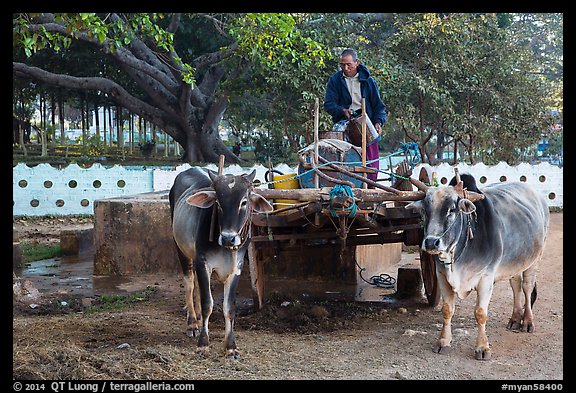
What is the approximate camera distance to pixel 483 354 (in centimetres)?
534

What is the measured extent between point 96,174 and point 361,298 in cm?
856

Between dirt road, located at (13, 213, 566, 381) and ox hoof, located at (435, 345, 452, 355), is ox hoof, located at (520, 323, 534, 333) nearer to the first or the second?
dirt road, located at (13, 213, 566, 381)

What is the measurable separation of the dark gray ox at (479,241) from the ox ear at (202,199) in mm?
1603

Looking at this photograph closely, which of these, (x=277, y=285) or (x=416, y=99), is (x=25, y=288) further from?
(x=416, y=99)

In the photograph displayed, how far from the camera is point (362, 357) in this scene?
17.5 feet

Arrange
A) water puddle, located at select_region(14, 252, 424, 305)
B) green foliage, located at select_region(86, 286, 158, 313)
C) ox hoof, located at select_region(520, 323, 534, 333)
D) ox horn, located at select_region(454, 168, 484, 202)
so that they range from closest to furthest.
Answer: ox horn, located at select_region(454, 168, 484, 202) → ox hoof, located at select_region(520, 323, 534, 333) → green foliage, located at select_region(86, 286, 158, 313) → water puddle, located at select_region(14, 252, 424, 305)

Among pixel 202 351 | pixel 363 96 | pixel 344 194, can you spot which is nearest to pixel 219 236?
pixel 202 351

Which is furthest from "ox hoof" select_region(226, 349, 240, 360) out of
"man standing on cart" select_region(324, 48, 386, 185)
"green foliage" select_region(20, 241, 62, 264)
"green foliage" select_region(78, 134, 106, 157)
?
"green foliage" select_region(78, 134, 106, 157)

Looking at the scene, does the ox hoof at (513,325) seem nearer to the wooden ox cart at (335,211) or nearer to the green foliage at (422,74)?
the wooden ox cart at (335,211)

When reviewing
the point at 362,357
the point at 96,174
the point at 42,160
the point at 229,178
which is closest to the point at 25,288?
the point at 229,178

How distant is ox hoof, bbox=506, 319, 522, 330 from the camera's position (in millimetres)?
6254

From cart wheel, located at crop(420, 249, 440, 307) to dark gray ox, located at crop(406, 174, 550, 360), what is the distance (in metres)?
0.88

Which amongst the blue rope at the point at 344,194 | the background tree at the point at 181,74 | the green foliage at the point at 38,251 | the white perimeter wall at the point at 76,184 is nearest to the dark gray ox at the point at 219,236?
the blue rope at the point at 344,194

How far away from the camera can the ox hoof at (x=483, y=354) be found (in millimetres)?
5320
